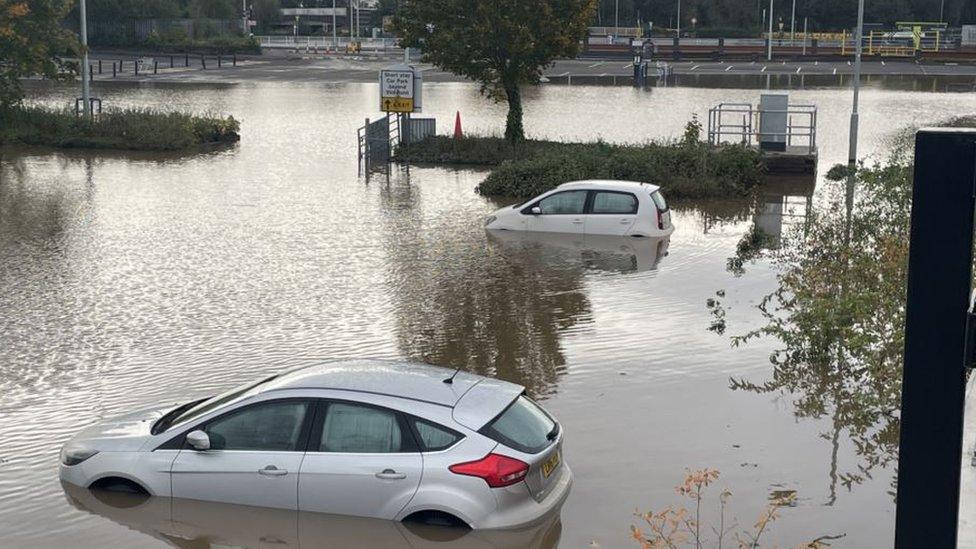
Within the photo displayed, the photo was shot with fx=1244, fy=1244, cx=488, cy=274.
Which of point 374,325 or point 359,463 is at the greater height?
point 359,463

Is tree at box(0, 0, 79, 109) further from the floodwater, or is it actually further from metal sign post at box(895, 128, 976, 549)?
metal sign post at box(895, 128, 976, 549)

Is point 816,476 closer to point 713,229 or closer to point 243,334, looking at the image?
point 243,334

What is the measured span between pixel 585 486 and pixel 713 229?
14344 mm

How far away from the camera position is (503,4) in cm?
3456

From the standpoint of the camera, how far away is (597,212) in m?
23.0

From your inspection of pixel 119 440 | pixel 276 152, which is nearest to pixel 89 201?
pixel 276 152

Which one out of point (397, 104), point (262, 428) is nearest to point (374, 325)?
point (262, 428)

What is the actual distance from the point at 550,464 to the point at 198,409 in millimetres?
3160

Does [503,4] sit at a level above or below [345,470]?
above

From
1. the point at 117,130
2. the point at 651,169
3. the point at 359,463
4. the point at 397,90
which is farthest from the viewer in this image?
the point at 117,130

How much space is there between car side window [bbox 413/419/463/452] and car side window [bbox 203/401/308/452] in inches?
39.9

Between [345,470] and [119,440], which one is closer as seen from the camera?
[345,470]

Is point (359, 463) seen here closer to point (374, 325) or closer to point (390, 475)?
point (390, 475)

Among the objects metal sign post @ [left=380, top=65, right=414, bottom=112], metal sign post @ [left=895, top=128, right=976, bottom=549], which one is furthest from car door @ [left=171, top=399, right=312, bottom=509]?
metal sign post @ [left=380, top=65, right=414, bottom=112]
